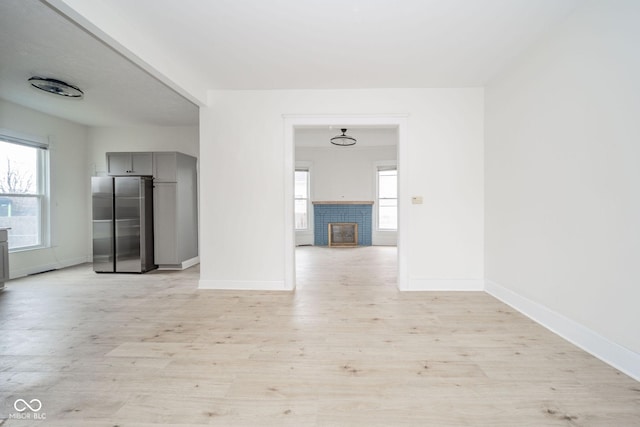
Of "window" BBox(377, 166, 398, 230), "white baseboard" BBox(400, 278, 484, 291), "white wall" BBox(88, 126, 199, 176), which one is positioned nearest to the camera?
"white baseboard" BBox(400, 278, 484, 291)

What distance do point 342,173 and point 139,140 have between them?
4.83 meters

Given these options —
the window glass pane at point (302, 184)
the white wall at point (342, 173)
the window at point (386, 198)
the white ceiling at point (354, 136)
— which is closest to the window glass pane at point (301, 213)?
the window glass pane at point (302, 184)

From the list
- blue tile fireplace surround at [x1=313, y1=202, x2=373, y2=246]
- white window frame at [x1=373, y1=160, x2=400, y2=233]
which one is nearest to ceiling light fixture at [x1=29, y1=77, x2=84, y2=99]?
blue tile fireplace surround at [x1=313, y1=202, x2=373, y2=246]

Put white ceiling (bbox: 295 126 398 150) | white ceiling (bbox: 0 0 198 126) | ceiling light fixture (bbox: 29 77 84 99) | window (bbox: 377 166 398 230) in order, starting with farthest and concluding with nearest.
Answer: window (bbox: 377 166 398 230), white ceiling (bbox: 295 126 398 150), ceiling light fixture (bbox: 29 77 84 99), white ceiling (bbox: 0 0 198 126)

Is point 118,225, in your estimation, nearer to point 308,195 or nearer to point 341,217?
point 308,195

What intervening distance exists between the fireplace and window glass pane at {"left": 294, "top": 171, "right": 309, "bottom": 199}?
1167mm

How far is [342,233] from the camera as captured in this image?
311 inches

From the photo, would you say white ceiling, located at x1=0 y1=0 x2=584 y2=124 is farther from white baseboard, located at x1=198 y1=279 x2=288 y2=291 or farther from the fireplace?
the fireplace

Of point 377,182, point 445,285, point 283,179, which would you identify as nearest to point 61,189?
point 283,179

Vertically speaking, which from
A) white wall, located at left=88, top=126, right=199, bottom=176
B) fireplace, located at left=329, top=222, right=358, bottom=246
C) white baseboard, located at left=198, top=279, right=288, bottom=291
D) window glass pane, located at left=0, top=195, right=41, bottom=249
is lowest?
white baseboard, located at left=198, top=279, right=288, bottom=291

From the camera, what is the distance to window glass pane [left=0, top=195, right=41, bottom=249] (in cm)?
444

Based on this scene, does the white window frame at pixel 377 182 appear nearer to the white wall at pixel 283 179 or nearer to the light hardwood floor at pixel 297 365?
the white wall at pixel 283 179

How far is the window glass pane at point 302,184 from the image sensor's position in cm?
808

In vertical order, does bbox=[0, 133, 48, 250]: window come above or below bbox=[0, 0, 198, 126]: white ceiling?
below
